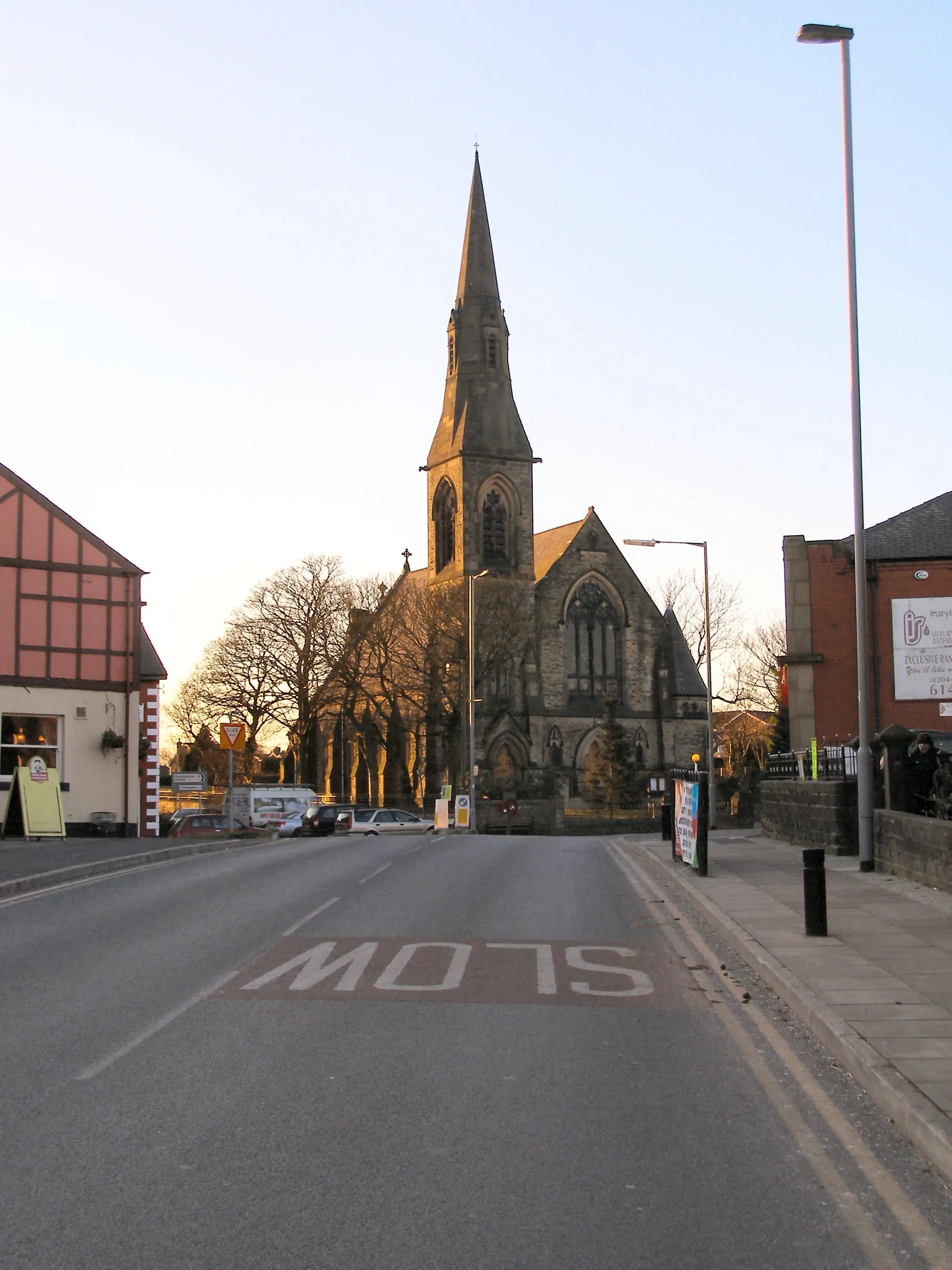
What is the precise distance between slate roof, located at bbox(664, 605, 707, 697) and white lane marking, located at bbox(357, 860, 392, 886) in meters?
61.4

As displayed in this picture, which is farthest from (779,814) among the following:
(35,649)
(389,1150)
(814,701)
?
(389,1150)

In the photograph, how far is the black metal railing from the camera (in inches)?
936

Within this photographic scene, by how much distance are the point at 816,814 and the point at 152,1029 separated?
1753 cm

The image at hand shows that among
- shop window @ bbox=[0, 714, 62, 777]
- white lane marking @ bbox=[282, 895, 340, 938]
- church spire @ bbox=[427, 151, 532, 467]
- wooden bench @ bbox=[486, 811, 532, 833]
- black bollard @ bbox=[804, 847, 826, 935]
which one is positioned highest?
church spire @ bbox=[427, 151, 532, 467]

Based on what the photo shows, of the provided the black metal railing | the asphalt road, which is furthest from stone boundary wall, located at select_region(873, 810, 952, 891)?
the asphalt road

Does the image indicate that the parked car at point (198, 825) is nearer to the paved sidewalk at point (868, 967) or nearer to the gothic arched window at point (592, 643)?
the paved sidewalk at point (868, 967)

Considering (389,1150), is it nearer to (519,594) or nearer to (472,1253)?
(472,1253)

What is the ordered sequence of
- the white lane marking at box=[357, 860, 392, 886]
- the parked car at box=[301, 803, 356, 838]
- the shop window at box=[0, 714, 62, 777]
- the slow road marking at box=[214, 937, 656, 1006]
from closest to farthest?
the slow road marking at box=[214, 937, 656, 1006]
the white lane marking at box=[357, 860, 392, 886]
the shop window at box=[0, 714, 62, 777]
the parked car at box=[301, 803, 356, 838]

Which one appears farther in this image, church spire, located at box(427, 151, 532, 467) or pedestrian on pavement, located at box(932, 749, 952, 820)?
church spire, located at box(427, 151, 532, 467)

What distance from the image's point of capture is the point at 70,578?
35094 mm

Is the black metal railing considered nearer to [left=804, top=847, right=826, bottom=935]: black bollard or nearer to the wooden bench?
[left=804, top=847, right=826, bottom=935]: black bollard

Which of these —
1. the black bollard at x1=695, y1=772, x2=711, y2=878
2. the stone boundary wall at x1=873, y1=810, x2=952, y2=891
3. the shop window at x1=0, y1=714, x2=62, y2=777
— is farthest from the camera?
the shop window at x1=0, y1=714, x2=62, y2=777

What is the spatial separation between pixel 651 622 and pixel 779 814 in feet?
184

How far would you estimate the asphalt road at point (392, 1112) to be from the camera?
512cm
